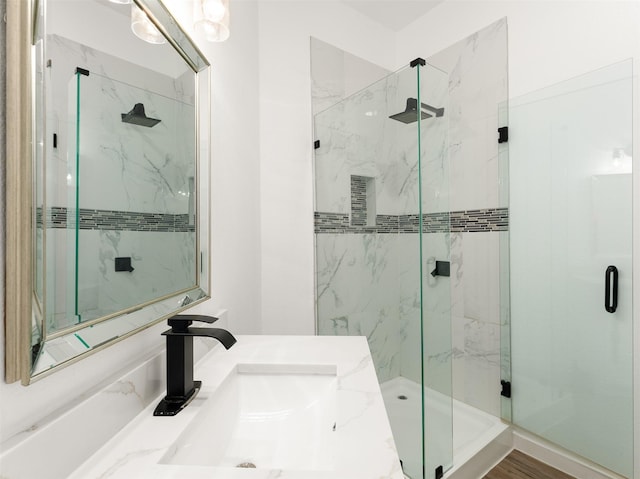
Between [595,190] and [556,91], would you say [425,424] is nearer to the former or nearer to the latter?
[595,190]

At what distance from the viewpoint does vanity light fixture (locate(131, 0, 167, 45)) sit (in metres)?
0.85

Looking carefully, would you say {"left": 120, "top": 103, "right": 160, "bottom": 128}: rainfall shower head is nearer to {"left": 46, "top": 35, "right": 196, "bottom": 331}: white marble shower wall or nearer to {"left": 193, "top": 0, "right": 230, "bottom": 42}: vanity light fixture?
{"left": 46, "top": 35, "right": 196, "bottom": 331}: white marble shower wall

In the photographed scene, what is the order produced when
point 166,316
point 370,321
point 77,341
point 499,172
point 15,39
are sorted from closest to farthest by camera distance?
point 15,39 < point 77,341 < point 166,316 < point 499,172 < point 370,321

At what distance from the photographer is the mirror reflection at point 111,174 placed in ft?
1.86

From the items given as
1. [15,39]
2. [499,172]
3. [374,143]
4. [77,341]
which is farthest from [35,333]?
[499,172]

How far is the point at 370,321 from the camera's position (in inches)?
87.2

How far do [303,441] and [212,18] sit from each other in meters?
1.29

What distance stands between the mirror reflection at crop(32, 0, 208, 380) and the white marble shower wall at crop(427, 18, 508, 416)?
5.45ft

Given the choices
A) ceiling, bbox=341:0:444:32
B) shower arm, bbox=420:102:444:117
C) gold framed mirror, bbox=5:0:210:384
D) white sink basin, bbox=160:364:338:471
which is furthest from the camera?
ceiling, bbox=341:0:444:32

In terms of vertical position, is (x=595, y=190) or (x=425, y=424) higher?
(x=595, y=190)

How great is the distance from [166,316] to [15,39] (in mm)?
671

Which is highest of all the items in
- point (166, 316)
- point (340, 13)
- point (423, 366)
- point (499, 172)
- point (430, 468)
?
point (340, 13)

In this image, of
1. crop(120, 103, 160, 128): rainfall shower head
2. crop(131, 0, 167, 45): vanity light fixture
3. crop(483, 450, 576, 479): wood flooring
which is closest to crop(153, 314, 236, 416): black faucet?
crop(120, 103, 160, 128): rainfall shower head

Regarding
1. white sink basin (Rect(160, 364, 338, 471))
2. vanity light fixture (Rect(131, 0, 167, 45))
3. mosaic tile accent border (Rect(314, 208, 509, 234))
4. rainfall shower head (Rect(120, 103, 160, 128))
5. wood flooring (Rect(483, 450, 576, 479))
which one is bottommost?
wood flooring (Rect(483, 450, 576, 479))
